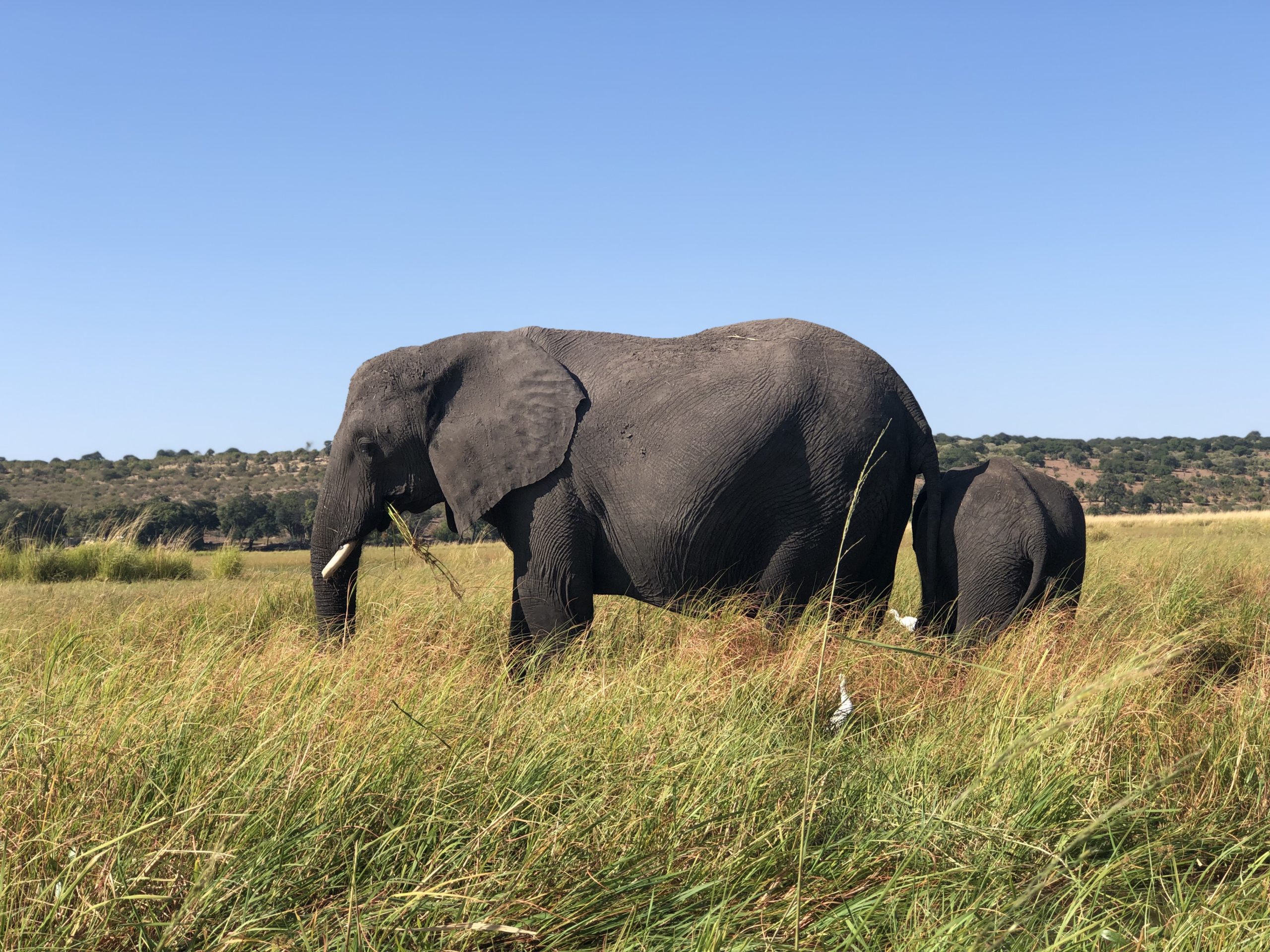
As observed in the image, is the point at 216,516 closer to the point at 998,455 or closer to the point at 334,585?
the point at 998,455

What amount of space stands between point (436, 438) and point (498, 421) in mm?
535

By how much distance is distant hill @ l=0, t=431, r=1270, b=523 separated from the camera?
47.1 metres

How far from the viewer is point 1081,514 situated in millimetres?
6605

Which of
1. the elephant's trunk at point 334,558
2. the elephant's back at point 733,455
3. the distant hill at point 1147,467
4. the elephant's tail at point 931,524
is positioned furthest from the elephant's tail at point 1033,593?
the distant hill at point 1147,467

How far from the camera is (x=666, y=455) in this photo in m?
6.42

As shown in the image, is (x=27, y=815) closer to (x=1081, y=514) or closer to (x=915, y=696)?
(x=915, y=696)

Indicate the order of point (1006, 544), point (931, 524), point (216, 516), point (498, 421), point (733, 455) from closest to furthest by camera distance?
point (1006, 544) < point (733, 455) < point (931, 524) < point (498, 421) < point (216, 516)

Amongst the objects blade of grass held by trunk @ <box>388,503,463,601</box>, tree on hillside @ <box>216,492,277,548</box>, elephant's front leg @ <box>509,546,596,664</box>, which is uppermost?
blade of grass held by trunk @ <box>388,503,463,601</box>

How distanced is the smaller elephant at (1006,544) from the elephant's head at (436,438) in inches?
97.7

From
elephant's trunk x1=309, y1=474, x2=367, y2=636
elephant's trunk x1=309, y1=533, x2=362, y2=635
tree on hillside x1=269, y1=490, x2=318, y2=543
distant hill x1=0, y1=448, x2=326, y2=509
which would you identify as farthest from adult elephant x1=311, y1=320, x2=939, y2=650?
distant hill x1=0, y1=448, x2=326, y2=509

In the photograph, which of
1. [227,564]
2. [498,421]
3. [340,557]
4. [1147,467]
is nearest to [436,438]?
[498,421]

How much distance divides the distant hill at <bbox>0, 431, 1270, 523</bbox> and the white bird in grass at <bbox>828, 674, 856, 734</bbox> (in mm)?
22574

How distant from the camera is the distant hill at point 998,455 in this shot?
47.1 meters

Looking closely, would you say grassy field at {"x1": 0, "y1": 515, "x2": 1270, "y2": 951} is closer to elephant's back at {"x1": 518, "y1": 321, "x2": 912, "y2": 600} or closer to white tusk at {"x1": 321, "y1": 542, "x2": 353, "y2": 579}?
elephant's back at {"x1": 518, "y1": 321, "x2": 912, "y2": 600}
